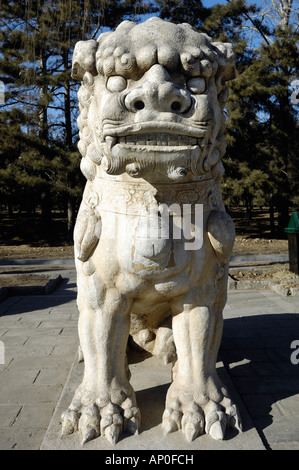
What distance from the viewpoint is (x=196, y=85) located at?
1.79 metres

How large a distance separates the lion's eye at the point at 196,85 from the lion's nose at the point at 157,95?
2.4 inches

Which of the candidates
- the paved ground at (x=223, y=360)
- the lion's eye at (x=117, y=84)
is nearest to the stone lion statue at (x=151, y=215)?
the lion's eye at (x=117, y=84)

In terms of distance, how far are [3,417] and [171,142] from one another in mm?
1772

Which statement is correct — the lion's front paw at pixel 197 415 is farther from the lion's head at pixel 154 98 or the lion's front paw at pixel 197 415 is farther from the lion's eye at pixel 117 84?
the lion's eye at pixel 117 84

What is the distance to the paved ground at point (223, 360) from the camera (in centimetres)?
228

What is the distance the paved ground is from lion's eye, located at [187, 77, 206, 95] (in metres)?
1.66

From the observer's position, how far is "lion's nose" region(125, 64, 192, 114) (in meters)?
1.68

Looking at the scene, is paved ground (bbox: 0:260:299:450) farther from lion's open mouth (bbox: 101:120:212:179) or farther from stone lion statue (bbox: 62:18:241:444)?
lion's open mouth (bbox: 101:120:212:179)

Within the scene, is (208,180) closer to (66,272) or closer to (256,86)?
(66,272)

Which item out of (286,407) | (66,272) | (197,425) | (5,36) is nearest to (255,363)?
(286,407)

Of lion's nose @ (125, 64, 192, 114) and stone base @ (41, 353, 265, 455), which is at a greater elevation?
lion's nose @ (125, 64, 192, 114)

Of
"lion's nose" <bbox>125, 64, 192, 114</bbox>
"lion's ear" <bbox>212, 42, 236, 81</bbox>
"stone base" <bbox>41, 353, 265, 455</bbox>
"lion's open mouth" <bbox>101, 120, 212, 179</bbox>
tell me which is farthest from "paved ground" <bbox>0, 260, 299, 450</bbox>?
"lion's ear" <bbox>212, 42, 236, 81</bbox>

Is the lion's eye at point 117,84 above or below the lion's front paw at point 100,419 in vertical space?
above

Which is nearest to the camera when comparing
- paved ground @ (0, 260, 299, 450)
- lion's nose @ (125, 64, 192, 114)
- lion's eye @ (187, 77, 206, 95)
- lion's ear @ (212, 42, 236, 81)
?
lion's nose @ (125, 64, 192, 114)
